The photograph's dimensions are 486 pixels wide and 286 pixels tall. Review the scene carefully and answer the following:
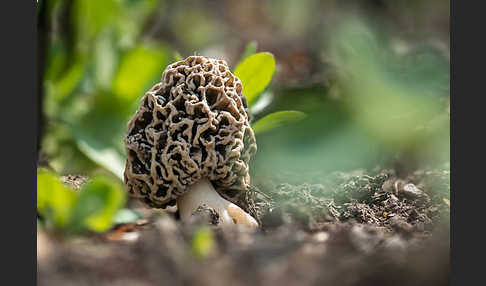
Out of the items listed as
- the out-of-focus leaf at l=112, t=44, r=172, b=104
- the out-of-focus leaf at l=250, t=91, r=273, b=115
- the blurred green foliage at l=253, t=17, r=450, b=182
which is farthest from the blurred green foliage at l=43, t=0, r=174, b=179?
the blurred green foliage at l=253, t=17, r=450, b=182

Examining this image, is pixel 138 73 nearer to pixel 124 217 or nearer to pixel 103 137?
pixel 103 137

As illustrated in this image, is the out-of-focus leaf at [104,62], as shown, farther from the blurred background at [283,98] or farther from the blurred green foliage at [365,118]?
the blurred green foliage at [365,118]

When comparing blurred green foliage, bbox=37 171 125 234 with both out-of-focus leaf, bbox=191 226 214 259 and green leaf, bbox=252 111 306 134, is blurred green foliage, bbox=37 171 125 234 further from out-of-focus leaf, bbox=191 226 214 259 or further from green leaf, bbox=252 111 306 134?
green leaf, bbox=252 111 306 134

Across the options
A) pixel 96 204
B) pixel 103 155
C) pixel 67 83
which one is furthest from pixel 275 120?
pixel 67 83

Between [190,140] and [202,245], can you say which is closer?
[202,245]

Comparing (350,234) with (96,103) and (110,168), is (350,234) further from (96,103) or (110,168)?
(96,103)

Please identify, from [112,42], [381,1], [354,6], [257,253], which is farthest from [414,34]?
[257,253]

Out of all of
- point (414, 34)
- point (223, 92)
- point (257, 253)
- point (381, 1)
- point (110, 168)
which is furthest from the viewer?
point (381, 1)
